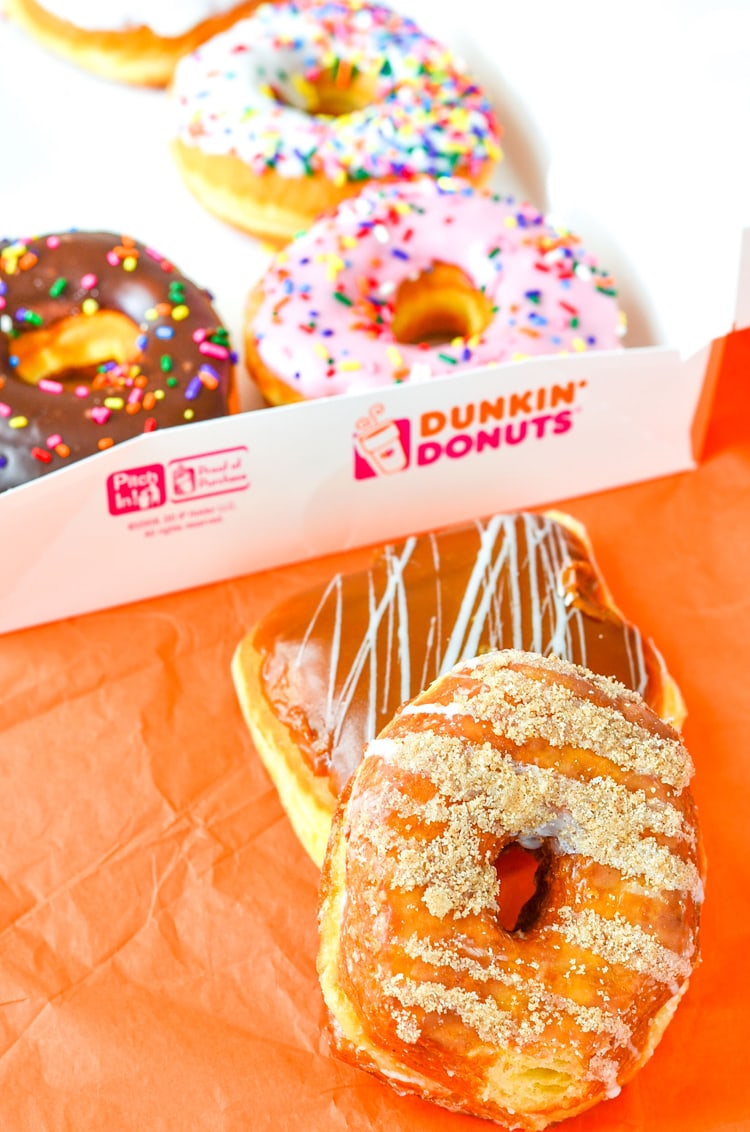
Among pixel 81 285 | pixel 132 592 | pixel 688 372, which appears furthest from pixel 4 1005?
pixel 688 372

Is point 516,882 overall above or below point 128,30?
below

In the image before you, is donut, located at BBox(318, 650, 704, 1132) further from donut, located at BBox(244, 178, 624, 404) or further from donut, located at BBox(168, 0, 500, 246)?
donut, located at BBox(168, 0, 500, 246)

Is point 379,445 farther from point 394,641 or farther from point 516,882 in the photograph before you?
point 516,882

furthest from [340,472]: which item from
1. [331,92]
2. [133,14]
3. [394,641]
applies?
[133,14]

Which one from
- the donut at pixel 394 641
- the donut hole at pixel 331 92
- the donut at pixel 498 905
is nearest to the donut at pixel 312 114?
the donut hole at pixel 331 92

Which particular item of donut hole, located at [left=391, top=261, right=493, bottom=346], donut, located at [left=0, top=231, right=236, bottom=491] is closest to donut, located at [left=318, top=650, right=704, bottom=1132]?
donut, located at [left=0, top=231, right=236, bottom=491]

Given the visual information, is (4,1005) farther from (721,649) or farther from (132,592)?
(721,649)
